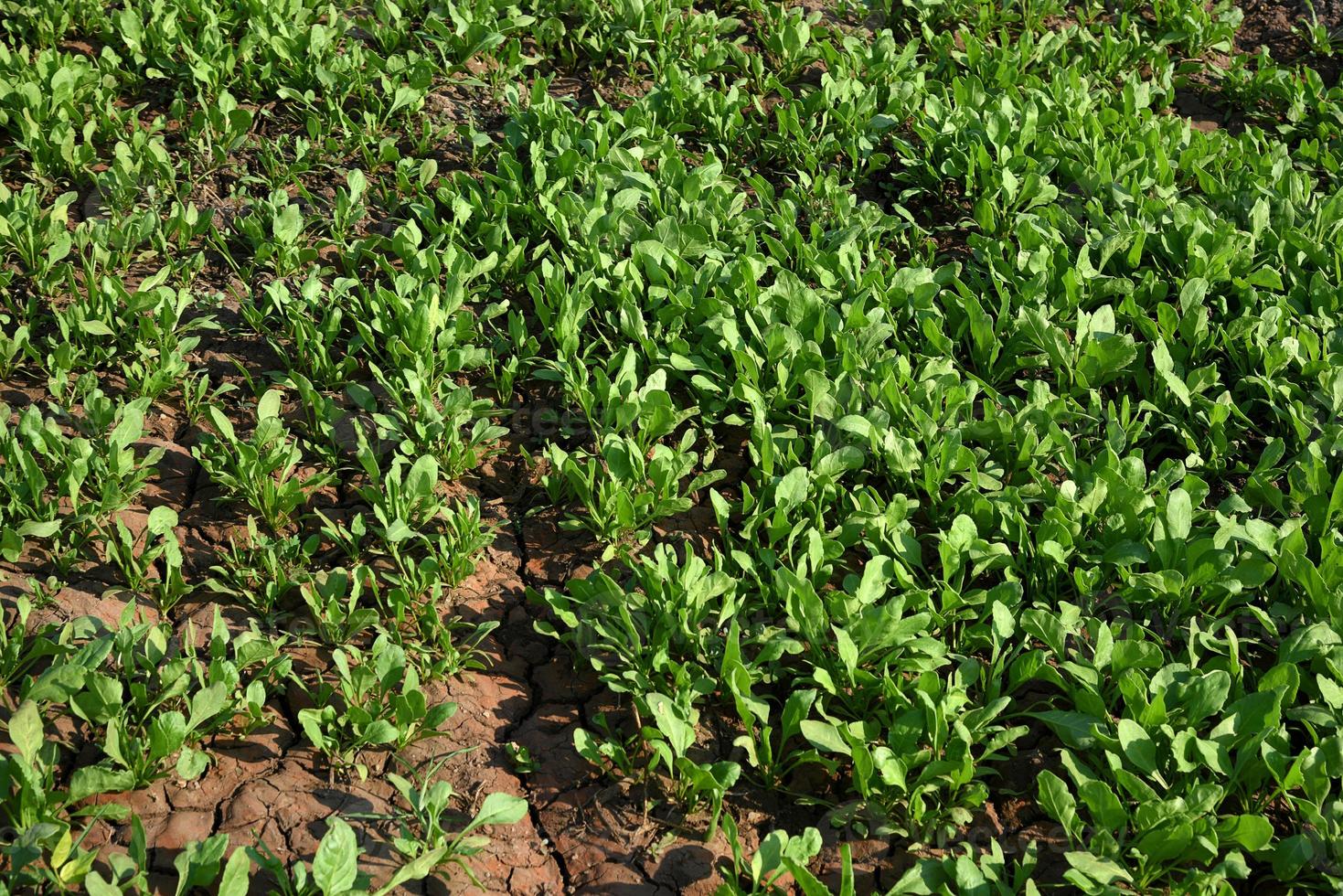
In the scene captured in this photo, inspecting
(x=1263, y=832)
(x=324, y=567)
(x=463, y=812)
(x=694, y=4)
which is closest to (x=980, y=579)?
(x=1263, y=832)

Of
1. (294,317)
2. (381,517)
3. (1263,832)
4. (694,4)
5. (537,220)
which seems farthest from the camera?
(694,4)

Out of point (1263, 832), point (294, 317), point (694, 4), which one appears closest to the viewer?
point (1263, 832)

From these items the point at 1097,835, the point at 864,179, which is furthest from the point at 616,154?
the point at 1097,835

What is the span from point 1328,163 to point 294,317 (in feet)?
13.6

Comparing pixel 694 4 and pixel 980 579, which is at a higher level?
pixel 694 4

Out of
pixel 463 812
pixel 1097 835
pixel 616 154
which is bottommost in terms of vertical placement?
pixel 463 812

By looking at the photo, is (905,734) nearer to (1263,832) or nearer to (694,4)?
(1263,832)

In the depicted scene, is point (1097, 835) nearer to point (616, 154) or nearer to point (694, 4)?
point (616, 154)

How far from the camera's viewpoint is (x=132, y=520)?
307 cm

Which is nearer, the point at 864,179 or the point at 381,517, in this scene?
the point at 381,517

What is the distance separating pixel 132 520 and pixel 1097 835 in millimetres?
2435

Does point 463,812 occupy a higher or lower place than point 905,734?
lower

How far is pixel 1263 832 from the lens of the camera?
241 cm

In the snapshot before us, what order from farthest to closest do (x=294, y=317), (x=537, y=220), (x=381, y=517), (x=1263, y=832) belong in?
(x=537, y=220) → (x=294, y=317) → (x=381, y=517) → (x=1263, y=832)
